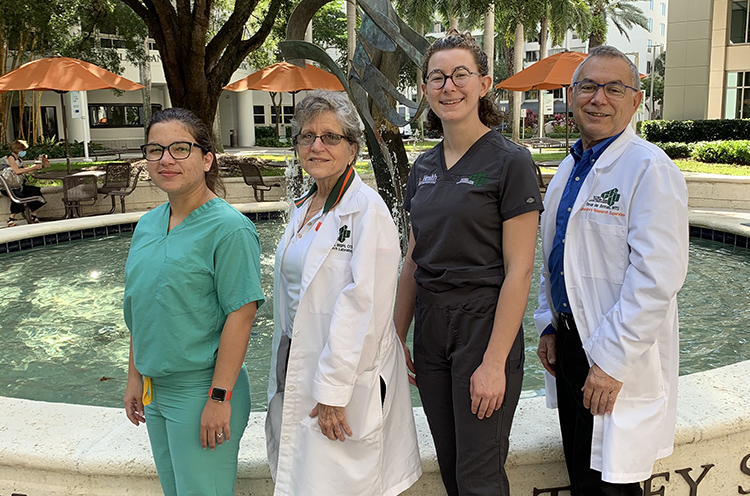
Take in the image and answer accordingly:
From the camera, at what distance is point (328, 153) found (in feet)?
6.53

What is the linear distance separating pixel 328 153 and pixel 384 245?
342 millimetres

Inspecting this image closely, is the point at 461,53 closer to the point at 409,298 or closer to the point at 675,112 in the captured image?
the point at 409,298

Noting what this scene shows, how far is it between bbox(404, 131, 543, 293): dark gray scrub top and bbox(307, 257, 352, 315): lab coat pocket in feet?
0.96

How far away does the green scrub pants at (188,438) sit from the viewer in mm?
2010

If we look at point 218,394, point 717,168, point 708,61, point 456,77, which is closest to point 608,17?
point 708,61

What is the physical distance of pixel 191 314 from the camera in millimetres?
2014

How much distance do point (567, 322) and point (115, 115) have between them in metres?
40.9

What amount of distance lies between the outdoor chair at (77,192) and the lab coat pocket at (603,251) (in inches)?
394

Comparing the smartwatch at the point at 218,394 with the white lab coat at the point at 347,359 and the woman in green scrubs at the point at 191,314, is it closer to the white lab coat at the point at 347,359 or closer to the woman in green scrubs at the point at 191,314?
the woman in green scrubs at the point at 191,314

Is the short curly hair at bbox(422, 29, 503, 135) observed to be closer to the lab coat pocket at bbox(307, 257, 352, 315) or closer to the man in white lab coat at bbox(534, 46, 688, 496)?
the man in white lab coat at bbox(534, 46, 688, 496)

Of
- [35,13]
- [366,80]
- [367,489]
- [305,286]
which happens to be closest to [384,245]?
[305,286]

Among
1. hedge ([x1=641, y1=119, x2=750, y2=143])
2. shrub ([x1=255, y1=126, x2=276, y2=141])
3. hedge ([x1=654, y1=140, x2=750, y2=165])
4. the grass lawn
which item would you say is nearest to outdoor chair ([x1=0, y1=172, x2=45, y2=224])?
the grass lawn

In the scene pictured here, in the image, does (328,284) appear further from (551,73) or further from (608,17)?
(608,17)

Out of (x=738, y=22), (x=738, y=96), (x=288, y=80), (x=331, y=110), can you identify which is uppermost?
(x=738, y=22)
